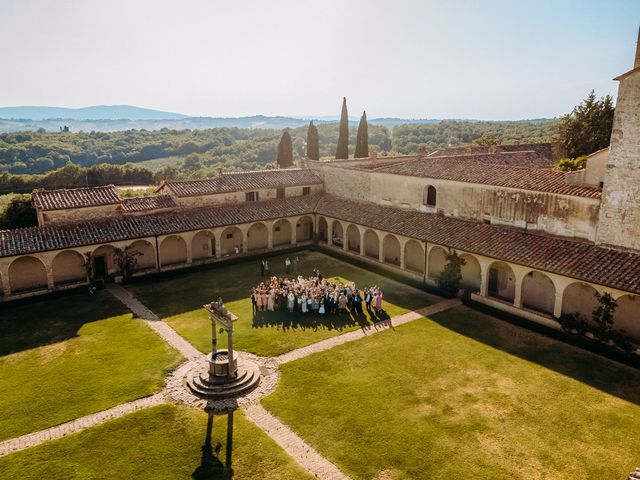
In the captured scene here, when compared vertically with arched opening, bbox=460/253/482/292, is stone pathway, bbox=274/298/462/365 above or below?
below

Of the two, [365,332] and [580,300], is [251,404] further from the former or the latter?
[580,300]

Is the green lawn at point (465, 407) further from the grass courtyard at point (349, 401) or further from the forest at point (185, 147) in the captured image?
the forest at point (185, 147)

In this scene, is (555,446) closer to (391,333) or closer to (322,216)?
(391,333)

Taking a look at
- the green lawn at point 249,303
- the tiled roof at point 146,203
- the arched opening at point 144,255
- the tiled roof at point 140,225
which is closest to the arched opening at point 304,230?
the tiled roof at point 140,225

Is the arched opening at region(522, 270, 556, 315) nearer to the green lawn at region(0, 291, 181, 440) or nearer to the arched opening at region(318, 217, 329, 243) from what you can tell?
the arched opening at region(318, 217, 329, 243)

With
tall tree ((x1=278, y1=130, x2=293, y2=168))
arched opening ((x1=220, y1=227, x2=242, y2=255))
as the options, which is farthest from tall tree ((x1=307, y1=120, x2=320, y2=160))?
arched opening ((x1=220, y1=227, x2=242, y2=255))

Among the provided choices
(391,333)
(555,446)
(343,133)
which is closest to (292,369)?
(391,333)
